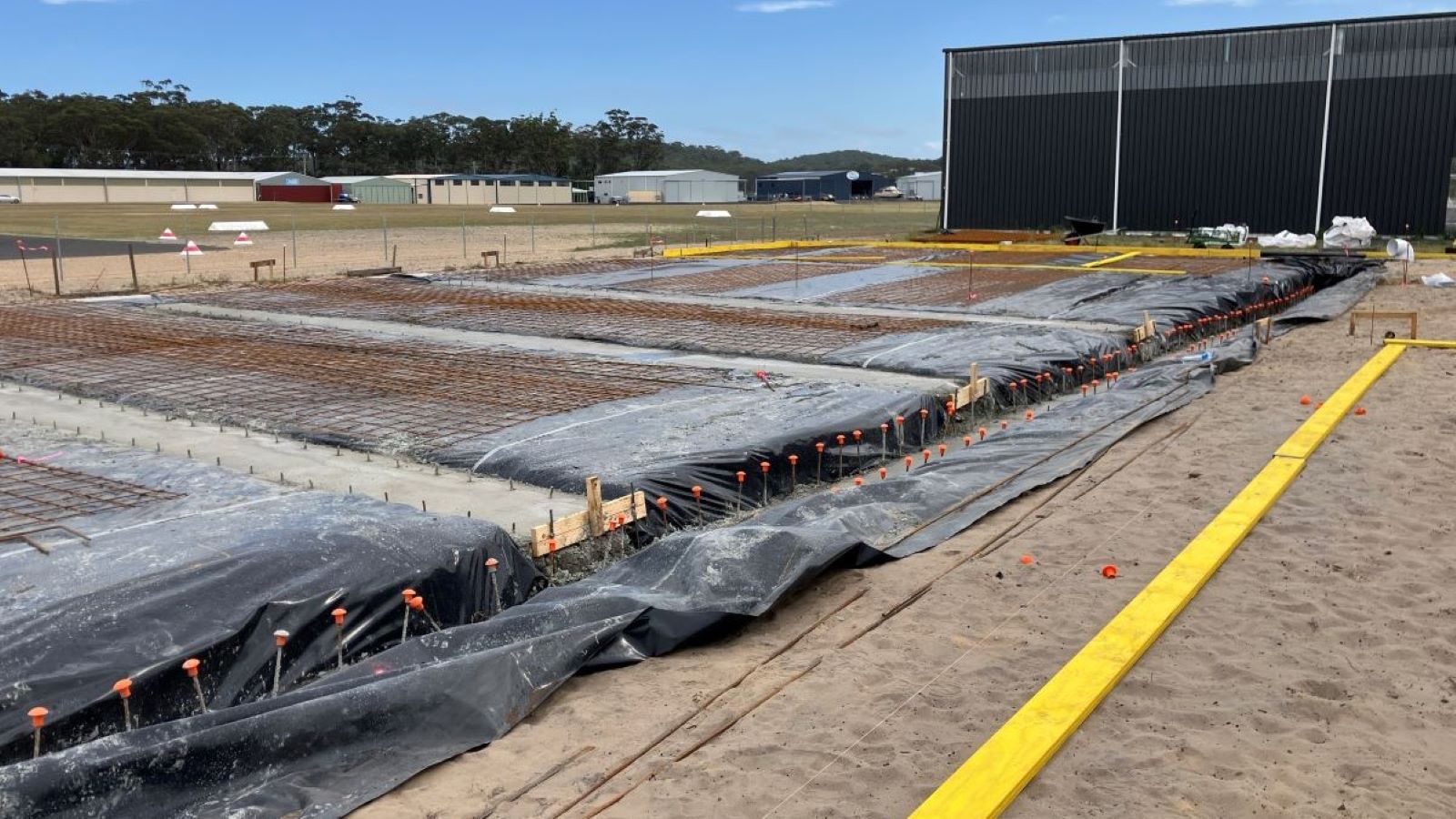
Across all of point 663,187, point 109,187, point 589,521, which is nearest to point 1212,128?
point 589,521

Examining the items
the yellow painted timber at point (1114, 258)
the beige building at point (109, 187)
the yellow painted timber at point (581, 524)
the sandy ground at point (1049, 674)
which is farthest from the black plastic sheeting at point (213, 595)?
the beige building at point (109, 187)

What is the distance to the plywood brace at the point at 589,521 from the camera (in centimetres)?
725

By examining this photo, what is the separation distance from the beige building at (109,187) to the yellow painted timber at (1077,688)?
3537 inches

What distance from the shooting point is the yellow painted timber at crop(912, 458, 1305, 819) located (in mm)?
4340

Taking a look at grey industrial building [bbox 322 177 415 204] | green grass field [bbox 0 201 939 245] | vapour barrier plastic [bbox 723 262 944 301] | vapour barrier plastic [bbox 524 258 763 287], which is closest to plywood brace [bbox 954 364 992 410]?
vapour barrier plastic [bbox 723 262 944 301]

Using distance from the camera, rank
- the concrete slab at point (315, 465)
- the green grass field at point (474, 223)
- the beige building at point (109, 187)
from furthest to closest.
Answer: the beige building at point (109, 187)
the green grass field at point (474, 223)
the concrete slab at point (315, 465)

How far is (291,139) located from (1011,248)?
112615 millimetres

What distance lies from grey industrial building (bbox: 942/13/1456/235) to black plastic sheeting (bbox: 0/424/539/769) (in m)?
33.0

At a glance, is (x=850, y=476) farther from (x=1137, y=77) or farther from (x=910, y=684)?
(x=1137, y=77)

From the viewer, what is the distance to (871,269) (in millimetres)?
25812

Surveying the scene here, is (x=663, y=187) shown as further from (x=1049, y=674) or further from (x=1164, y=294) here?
(x=1049, y=674)

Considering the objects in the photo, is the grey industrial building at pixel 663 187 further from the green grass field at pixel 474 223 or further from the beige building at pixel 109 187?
the green grass field at pixel 474 223

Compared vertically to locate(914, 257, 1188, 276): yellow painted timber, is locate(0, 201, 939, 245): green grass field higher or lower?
higher

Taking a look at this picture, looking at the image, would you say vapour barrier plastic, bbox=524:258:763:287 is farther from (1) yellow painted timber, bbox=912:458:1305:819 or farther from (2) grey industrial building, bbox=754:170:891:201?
(2) grey industrial building, bbox=754:170:891:201
